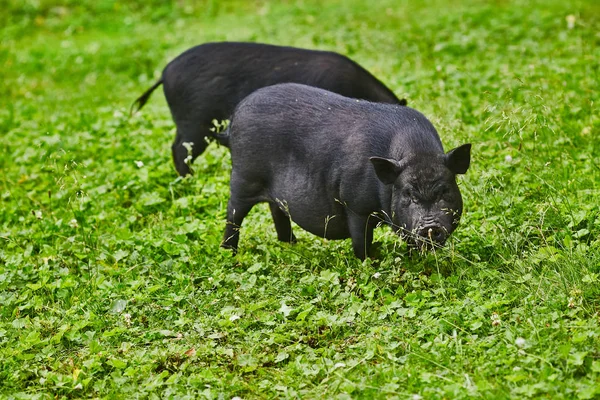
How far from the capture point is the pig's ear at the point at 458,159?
4898 millimetres

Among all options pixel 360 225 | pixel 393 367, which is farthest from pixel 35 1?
pixel 393 367

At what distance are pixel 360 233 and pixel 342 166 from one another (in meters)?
0.42

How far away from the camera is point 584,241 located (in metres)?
5.23

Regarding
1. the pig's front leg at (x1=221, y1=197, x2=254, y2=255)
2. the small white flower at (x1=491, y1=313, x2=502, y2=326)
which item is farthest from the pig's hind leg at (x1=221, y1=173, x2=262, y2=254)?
the small white flower at (x1=491, y1=313, x2=502, y2=326)

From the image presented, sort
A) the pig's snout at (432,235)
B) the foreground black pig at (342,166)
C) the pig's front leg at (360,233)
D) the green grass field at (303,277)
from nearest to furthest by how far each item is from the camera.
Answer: the green grass field at (303,277) → the pig's snout at (432,235) → the foreground black pig at (342,166) → the pig's front leg at (360,233)

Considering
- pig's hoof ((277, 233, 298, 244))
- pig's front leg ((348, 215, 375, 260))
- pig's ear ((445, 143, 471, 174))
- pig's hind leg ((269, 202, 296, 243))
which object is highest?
pig's ear ((445, 143, 471, 174))

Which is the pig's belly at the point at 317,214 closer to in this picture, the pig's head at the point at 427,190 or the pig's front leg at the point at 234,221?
the pig's front leg at the point at 234,221

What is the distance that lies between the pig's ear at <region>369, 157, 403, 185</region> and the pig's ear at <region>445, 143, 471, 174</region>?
271mm

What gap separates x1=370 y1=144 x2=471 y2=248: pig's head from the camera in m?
4.91

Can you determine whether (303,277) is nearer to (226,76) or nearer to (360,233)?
(360,233)

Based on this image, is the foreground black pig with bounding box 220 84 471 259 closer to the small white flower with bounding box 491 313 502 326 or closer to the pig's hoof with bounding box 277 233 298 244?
the pig's hoof with bounding box 277 233 298 244

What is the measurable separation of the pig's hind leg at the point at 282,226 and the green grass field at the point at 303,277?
11cm

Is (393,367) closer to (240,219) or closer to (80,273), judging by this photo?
(240,219)

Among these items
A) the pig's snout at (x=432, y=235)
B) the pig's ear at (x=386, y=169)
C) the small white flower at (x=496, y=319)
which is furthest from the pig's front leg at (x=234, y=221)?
the small white flower at (x=496, y=319)
